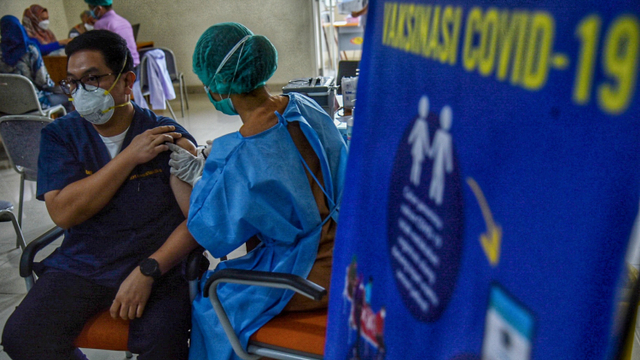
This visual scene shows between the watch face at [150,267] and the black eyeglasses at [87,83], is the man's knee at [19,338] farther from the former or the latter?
the black eyeglasses at [87,83]

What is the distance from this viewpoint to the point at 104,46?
1471 mm

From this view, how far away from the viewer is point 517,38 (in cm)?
31

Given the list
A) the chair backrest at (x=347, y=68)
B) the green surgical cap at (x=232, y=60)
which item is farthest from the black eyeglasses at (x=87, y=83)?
the chair backrest at (x=347, y=68)

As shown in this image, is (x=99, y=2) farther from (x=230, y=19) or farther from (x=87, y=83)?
(x=87, y=83)

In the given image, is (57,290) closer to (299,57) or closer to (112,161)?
(112,161)

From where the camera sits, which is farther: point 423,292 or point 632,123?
point 423,292

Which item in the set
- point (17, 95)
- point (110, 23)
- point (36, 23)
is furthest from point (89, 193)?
point (36, 23)

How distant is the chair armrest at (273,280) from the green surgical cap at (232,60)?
51cm

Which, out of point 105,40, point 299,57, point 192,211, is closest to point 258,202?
point 192,211

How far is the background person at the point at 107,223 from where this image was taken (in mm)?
1306

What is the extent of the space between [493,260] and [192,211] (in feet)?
3.31

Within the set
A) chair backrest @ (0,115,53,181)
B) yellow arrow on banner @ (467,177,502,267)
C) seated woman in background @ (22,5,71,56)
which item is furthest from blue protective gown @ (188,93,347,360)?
seated woman in background @ (22,5,71,56)

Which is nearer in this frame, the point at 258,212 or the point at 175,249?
the point at 258,212

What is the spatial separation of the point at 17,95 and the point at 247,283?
3.61m
